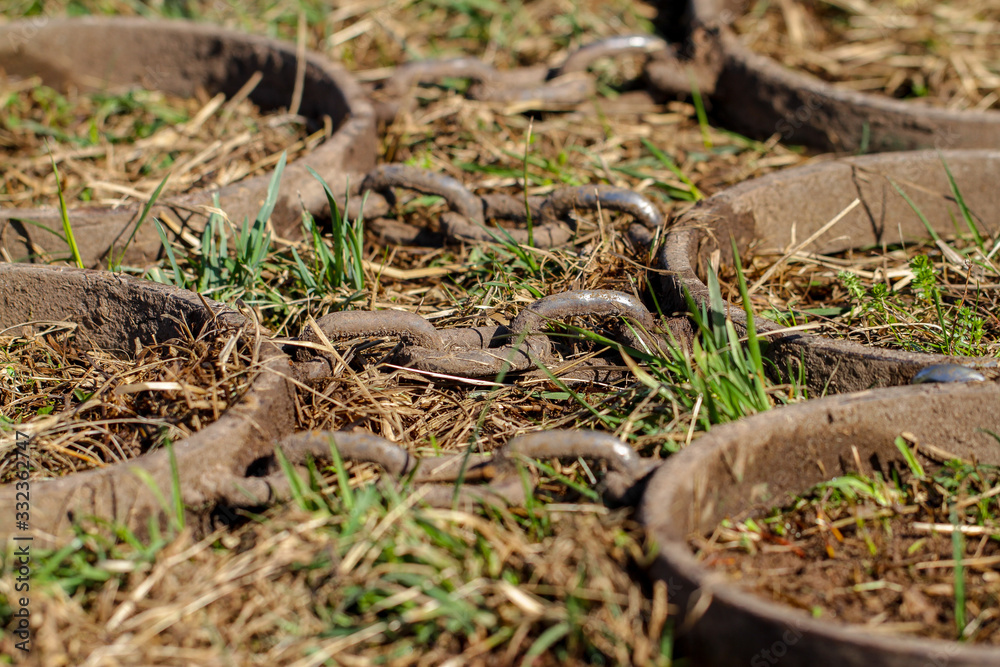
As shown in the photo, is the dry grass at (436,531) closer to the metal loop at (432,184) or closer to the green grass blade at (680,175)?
the green grass blade at (680,175)

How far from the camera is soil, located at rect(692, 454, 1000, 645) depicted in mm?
1844

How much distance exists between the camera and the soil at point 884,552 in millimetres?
1844

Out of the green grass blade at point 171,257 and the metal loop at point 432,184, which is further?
the metal loop at point 432,184

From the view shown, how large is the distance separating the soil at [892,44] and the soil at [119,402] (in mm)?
3289

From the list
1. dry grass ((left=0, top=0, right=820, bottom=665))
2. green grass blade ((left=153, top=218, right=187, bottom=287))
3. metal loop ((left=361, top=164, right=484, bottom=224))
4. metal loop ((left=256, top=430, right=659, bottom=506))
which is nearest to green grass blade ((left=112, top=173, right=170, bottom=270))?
green grass blade ((left=153, top=218, right=187, bottom=287))

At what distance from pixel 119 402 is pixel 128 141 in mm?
2070

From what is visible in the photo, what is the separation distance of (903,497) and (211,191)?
2.30 metres

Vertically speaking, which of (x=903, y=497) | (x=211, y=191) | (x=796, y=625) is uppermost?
(x=211, y=191)

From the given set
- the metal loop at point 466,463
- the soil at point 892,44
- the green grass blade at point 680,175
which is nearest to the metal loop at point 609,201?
the green grass blade at point 680,175

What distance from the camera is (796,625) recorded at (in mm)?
1533

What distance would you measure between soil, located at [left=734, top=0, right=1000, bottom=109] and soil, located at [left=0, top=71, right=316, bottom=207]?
7.88ft

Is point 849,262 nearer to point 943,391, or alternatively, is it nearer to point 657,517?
point 943,391

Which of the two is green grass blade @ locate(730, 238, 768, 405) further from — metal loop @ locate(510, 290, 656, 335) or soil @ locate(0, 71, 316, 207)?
soil @ locate(0, 71, 316, 207)

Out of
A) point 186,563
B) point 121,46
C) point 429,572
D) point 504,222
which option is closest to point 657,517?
point 429,572
